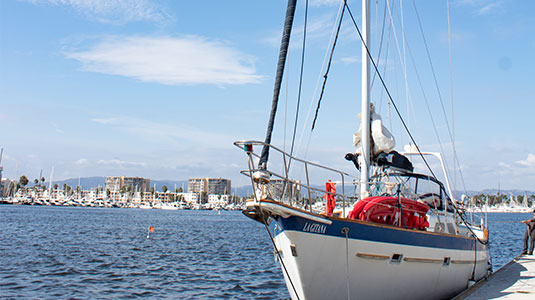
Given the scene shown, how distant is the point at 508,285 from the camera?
13656mm

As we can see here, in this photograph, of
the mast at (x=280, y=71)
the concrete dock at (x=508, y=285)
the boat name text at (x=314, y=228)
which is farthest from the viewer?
the concrete dock at (x=508, y=285)

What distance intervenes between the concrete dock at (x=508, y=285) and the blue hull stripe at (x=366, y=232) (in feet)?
6.40

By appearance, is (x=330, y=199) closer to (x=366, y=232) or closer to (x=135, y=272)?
(x=366, y=232)

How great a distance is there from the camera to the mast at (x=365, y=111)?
42.2 feet

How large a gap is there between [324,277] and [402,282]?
7.19ft

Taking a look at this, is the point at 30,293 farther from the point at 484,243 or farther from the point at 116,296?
the point at 484,243

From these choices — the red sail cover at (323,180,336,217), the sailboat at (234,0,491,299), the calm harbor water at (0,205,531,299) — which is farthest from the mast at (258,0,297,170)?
the calm harbor water at (0,205,531,299)

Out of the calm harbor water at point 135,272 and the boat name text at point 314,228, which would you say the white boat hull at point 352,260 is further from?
the calm harbor water at point 135,272

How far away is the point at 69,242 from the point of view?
32625 millimetres

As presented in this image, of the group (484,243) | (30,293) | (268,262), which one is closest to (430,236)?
(484,243)

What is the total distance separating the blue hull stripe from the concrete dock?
1.95m

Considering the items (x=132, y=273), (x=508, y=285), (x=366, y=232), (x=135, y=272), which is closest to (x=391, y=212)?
(x=366, y=232)

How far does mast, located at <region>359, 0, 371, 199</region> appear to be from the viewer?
12.9 meters

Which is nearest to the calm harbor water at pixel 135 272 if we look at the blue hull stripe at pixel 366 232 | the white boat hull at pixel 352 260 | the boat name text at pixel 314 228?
the white boat hull at pixel 352 260
